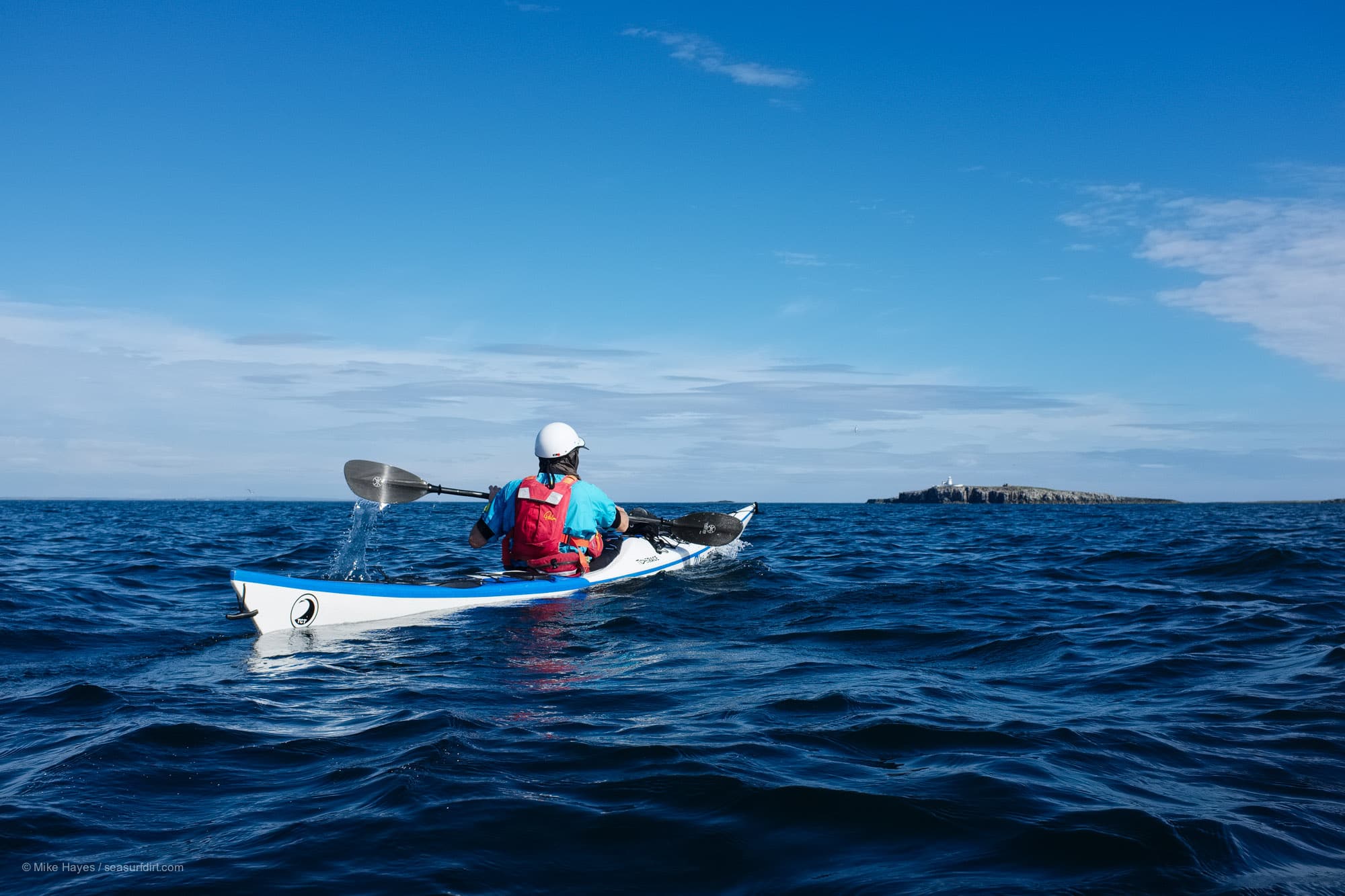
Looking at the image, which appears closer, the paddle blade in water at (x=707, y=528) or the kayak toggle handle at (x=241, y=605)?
the kayak toggle handle at (x=241, y=605)

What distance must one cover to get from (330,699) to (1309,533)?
1118 inches

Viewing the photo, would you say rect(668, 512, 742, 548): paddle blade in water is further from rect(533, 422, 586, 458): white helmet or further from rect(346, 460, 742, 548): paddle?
rect(533, 422, 586, 458): white helmet

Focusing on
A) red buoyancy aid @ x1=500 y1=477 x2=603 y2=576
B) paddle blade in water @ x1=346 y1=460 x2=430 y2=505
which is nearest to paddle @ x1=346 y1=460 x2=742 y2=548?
paddle blade in water @ x1=346 y1=460 x2=430 y2=505

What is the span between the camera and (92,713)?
5.30 meters

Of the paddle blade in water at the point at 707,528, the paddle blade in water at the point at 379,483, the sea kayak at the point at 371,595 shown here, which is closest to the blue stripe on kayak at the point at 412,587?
the sea kayak at the point at 371,595

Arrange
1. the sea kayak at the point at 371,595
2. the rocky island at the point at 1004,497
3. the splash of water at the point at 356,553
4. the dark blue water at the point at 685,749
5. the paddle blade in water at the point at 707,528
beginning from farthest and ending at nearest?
the rocky island at the point at 1004,497 → the paddle blade in water at the point at 707,528 → the splash of water at the point at 356,553 → the sea kayak at the point at 371,595 → the dark blue water at the point at 685,749

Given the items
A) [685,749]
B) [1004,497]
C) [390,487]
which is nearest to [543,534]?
[390,487]

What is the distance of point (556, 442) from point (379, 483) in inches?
140

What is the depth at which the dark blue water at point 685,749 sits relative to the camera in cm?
323

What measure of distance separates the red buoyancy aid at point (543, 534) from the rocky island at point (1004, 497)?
13360 centimetres

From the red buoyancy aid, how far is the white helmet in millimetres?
323

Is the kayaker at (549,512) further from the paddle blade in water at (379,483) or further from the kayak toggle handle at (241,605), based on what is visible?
the kayak toggle handle at (241,605)

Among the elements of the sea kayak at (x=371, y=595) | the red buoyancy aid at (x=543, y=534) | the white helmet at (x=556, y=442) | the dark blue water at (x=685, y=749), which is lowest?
the dark blue water at (x=685, y=749)

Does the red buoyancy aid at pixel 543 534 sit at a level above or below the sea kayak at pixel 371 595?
above
